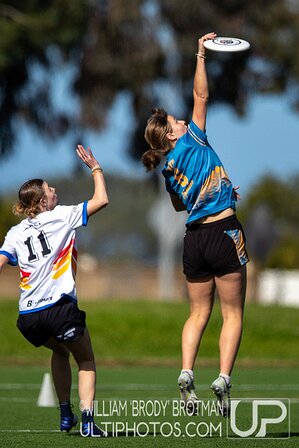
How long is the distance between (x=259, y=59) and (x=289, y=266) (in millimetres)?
23123

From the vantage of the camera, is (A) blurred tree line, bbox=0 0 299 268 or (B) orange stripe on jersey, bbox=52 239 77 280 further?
(A) blurred tree line, bbox=0 0 299 268

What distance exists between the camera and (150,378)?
49.0 ft

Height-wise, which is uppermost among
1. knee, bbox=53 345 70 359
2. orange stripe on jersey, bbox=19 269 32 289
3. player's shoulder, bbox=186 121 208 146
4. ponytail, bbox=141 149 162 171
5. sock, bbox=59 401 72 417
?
player's shoulder, bbox=186 121 208 146

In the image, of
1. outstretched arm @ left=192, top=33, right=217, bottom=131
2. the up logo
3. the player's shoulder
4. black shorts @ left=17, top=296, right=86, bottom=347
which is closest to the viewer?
black shorts @ left=17, top=296, right=86, bottom=347

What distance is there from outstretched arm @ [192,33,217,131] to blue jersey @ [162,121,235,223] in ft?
0.24

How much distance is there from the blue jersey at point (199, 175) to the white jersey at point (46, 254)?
2.46 ft

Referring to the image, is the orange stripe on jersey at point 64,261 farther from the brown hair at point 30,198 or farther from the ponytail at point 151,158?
the ponytail at point 151,158

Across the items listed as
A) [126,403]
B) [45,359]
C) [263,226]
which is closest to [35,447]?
[126,403]

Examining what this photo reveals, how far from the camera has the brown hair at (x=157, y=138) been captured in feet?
27.9

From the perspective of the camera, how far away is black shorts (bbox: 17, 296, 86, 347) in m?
8.12

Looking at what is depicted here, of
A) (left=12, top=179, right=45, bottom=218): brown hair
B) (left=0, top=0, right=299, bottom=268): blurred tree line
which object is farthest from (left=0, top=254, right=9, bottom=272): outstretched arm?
(left=0, top=0, right=299, bottom=268): blurred tree line

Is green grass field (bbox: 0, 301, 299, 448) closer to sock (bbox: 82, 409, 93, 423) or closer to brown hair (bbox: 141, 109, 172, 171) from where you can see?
sock (bbox: 82, 409, 93, 423)

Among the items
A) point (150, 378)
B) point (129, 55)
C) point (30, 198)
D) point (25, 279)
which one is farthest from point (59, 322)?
point (129, 55)

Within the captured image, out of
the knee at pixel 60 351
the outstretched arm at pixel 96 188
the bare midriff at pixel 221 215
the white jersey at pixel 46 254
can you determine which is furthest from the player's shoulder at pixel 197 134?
the knee at pixel 60 351
